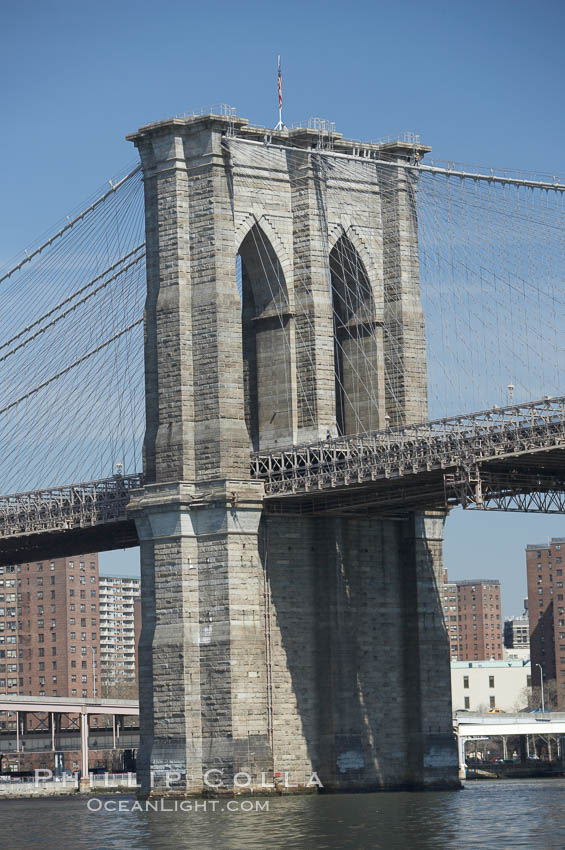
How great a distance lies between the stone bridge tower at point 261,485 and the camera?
295 feet

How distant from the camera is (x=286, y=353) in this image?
96.8 m

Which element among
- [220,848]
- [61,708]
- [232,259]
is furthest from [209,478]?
[61,708]

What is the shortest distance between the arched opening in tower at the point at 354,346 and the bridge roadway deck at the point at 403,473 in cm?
346

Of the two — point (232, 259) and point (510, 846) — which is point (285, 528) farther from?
point (510, 846)

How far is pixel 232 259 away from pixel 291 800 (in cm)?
2595

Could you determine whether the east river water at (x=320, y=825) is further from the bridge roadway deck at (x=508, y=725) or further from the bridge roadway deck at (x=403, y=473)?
the bridge roadway deck at (x=508, y=725)

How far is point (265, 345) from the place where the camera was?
98000 mm

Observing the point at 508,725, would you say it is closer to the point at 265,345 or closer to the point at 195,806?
the point at 265,345

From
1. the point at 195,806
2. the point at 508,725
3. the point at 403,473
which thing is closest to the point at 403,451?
the point at 403,473

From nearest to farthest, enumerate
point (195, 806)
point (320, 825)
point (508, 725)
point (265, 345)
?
point (320, 825) → point (195, 806) → point (265, 345) → point (508, 725)

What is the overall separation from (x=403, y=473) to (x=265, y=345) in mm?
15146

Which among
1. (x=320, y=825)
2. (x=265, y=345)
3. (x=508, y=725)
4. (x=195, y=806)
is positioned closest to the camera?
(x=320, y=825)

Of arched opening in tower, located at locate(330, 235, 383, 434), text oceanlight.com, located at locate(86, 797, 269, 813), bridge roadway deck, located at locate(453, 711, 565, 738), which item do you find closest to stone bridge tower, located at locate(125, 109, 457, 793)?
arched opening in tower, located at locate(330, 235, 383, 434)

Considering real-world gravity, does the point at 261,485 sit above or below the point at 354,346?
below
